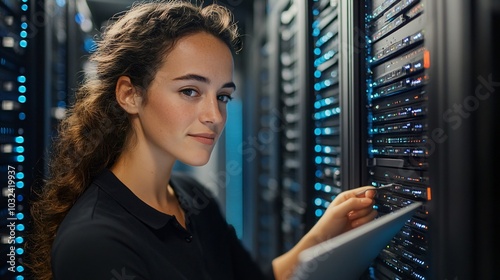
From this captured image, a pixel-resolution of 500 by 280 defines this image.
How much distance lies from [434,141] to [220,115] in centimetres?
51

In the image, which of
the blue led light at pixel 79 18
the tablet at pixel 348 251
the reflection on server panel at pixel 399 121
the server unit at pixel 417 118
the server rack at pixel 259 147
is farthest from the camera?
the server rack at pixel 259 147

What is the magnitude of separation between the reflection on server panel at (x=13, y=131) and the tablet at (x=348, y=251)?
0.84 metres

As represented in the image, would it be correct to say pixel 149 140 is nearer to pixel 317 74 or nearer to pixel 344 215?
pixel 344 215

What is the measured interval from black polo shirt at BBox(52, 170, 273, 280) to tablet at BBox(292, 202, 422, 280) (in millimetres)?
395

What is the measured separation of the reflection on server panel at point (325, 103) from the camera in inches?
52.4

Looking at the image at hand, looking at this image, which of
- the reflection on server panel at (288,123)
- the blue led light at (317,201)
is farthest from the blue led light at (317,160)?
the reflection on server panel at (288,123)

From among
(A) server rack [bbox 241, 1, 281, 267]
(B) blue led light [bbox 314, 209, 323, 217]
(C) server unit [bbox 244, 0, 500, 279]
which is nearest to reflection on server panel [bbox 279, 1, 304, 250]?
(A) server rack [bbox 241, 1, 281, 267]

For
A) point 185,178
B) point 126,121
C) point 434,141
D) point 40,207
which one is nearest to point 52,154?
point 40,207

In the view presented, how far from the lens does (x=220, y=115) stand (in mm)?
1030

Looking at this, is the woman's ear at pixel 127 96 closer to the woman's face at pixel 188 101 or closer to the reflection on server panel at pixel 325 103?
the woman's face at pixel 188 101

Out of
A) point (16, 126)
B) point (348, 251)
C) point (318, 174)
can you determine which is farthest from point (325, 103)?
point (16, 126)

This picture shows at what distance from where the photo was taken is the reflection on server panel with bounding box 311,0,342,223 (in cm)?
133

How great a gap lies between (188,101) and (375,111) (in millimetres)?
506

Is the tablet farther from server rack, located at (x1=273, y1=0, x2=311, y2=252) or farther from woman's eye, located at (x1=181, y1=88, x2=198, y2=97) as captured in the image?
server rack, located at (x1=273, y1=0, x2=311, y2=252)
